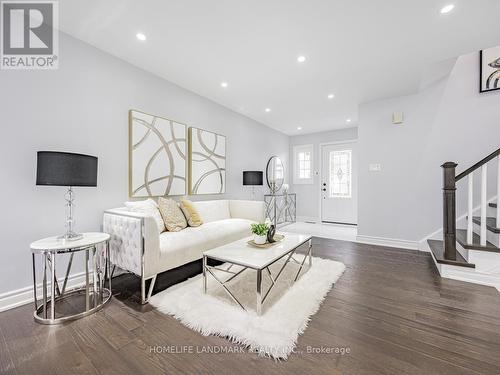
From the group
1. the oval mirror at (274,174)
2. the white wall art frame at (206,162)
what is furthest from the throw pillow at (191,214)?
the oval mirror at (274,174)

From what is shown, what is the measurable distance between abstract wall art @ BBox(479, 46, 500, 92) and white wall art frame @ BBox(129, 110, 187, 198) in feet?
14.7

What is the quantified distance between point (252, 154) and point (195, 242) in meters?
2.94

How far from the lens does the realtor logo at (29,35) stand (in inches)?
71.1

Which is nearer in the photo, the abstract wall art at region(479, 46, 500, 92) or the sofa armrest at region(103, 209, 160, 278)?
the sofa armrest at region(103, 209, 160, 278)

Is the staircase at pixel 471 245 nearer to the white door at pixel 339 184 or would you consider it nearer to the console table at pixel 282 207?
the white door at pixel 339 184

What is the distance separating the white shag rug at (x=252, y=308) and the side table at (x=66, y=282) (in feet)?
1.70

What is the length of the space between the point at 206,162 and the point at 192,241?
168cm

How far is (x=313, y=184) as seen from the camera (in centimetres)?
599

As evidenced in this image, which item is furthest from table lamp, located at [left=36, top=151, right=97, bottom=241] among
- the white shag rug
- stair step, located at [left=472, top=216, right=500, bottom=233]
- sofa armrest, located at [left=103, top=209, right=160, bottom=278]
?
stair step, located at [left=472, top=216, right=500, bottom=233]

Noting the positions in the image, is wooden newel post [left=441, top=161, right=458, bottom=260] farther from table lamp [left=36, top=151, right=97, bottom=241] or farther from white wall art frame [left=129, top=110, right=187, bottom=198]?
table lamp [left=36, top=151, right=97, bottom=241]

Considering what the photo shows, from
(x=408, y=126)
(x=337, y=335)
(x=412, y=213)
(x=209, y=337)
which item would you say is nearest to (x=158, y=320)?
(x=209, y=337)

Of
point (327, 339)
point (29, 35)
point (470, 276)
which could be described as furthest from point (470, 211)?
point (29, 35)

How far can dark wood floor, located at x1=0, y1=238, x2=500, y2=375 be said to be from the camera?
3.93 ft

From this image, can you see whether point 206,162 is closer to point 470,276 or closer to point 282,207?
point 282,207
